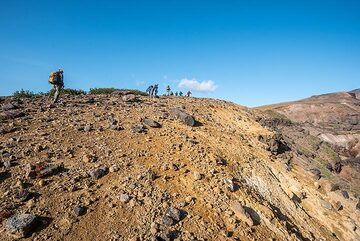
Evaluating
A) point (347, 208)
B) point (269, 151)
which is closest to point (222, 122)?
point (269, 151)

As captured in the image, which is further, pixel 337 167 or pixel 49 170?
pixel 337 167

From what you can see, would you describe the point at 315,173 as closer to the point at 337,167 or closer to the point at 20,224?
the point at 337,167

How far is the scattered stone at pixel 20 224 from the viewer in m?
10.6

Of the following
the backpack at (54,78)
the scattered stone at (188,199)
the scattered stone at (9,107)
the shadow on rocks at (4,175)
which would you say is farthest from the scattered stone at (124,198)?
the backpack at (54,78)

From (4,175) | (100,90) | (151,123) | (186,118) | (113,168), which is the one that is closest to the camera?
(4,175)

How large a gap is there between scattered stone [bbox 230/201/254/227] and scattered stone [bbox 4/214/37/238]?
8.75 meters

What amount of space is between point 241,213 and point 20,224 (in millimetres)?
9425

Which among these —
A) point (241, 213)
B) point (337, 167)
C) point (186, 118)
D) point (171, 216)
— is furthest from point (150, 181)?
point (337, 167)

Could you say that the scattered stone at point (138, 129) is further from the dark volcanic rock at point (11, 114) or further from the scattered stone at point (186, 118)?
the dark volcanic rock at point (11, 114)

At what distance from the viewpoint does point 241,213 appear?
45.1ft

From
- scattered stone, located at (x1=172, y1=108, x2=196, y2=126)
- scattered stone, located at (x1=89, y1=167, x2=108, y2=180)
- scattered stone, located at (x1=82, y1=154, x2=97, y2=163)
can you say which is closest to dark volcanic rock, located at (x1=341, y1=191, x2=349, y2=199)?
scattered stone, located at (x1=172, y1=108, x2=196, y2=126)

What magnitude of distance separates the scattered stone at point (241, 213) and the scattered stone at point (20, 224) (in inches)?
344

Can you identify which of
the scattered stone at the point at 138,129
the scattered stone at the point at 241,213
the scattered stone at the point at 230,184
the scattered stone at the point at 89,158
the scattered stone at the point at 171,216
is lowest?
the scattered stone at the point at 241,213

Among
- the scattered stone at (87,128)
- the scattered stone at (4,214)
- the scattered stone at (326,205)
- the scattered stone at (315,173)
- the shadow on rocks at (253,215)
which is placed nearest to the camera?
the scattered stone at (4,214)
